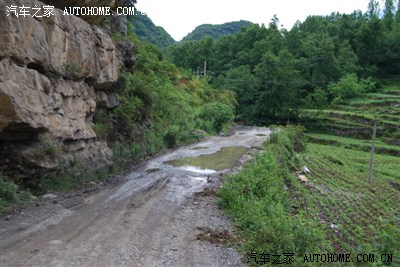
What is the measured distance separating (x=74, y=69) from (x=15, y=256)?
7.84m

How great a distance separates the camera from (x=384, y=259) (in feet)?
24.5

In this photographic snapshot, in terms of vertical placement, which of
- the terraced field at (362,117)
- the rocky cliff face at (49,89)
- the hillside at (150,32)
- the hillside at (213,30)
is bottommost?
the terraced field at (362,117)

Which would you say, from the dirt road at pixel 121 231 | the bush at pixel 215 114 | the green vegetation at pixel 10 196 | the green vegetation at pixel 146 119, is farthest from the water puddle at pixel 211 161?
the bush at pixel 215 114

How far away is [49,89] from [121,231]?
5571 millimetres

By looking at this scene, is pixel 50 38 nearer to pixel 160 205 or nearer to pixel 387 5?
pixel 160 205

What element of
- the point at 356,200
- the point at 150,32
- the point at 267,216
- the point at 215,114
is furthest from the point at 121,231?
the point at 150,32

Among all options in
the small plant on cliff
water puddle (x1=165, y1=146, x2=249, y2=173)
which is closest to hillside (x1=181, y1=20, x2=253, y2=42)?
water puddle (x1=165, y1=146, x2=249, y2=173)

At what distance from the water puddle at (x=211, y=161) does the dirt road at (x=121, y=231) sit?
13.5ft

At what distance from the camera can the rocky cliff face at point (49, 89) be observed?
9.65 m

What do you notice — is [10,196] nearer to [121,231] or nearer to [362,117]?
[121,231]

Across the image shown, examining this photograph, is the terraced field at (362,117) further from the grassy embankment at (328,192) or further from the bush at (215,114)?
the bush at (215,114)

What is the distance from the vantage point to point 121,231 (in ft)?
27.4

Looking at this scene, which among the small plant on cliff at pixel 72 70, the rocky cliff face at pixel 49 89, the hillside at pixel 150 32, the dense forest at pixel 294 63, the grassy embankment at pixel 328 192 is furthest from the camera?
the hillside at pixel 150 32

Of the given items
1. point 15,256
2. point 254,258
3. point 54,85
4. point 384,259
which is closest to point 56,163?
point 54,85
